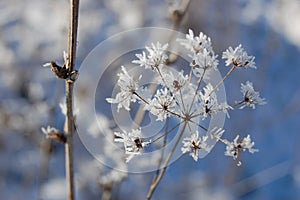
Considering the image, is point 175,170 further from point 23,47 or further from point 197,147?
point 197,147

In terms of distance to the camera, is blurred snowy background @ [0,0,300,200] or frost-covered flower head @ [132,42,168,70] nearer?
frost-covered flower head @ [132,42,168,70]

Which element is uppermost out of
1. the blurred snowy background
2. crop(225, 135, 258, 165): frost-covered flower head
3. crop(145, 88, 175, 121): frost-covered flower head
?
the blurred snowy background

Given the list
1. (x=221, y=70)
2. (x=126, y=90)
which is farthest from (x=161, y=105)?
(x=221, y=70)

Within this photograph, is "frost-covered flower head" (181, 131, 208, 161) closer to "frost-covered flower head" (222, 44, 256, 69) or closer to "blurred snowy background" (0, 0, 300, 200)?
"frost-covered flower head" (222, 44, 256, 69)

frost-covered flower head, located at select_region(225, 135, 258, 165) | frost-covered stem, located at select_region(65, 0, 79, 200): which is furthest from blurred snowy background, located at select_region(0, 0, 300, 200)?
frost-covered flower head, located at select_region(225, 135, 258, 165)

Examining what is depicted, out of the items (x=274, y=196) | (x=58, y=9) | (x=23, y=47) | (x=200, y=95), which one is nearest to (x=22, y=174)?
(x=23, y=47)

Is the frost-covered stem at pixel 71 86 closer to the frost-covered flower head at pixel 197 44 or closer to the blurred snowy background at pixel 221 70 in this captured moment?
the frost-covered flower head at pixel 197 44

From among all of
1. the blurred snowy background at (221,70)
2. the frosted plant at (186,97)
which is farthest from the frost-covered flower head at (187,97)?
the blurred snowy background at (221,70)

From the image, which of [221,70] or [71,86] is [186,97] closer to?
[71,86]
